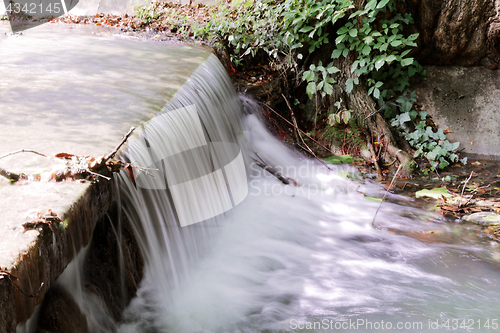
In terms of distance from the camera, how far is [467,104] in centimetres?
535

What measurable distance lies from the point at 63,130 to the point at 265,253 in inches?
71.6

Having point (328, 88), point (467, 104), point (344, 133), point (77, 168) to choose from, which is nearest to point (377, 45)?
point (328, 88)

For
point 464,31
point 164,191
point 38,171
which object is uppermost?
point 464,31

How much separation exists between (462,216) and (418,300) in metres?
1.49

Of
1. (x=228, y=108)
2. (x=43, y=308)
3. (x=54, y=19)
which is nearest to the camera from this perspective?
(x=43, y=308)

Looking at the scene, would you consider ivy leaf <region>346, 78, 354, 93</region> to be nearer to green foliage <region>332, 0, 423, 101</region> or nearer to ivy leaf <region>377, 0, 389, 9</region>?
green foliage <region>332, 0, 423, 101</region>

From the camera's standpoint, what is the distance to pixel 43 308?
1705 mm

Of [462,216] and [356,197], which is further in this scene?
[356,197]

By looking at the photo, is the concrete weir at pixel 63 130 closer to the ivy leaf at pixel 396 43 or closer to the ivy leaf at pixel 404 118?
the ivy leaf at pixel 396 43

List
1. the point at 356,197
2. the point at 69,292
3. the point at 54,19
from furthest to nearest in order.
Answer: the point at 54,19 < the point at 356,197 < the point at 69,292

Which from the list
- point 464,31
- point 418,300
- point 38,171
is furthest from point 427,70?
point 38,171

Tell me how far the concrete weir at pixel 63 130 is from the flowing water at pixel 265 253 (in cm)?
21

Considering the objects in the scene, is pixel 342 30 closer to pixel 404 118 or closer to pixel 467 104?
pixel 404 118

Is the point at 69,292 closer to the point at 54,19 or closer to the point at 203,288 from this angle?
the point at 203,288
